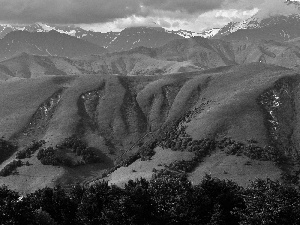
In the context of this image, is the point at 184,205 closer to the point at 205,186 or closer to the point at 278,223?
the point at 205,186

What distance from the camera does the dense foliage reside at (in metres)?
83.9

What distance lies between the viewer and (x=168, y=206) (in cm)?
10138

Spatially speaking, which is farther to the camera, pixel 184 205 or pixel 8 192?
pixel 8 192

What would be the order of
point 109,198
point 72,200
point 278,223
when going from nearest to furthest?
point 278,223, point 109,198, point 72,200

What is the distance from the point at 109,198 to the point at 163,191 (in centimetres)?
1676

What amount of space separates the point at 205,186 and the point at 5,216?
176 feet

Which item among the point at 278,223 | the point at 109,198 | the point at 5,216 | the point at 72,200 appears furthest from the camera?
the point at 72,200

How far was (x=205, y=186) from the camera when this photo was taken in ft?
349

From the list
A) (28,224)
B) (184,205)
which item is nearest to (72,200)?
(28,224)

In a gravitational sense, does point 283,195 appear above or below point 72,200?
above

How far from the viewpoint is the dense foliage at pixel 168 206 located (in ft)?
275

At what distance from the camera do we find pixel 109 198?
106 meters

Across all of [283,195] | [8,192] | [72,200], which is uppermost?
[283,195]

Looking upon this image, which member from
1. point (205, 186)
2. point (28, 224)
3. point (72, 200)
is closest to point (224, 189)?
point (205, 186)
